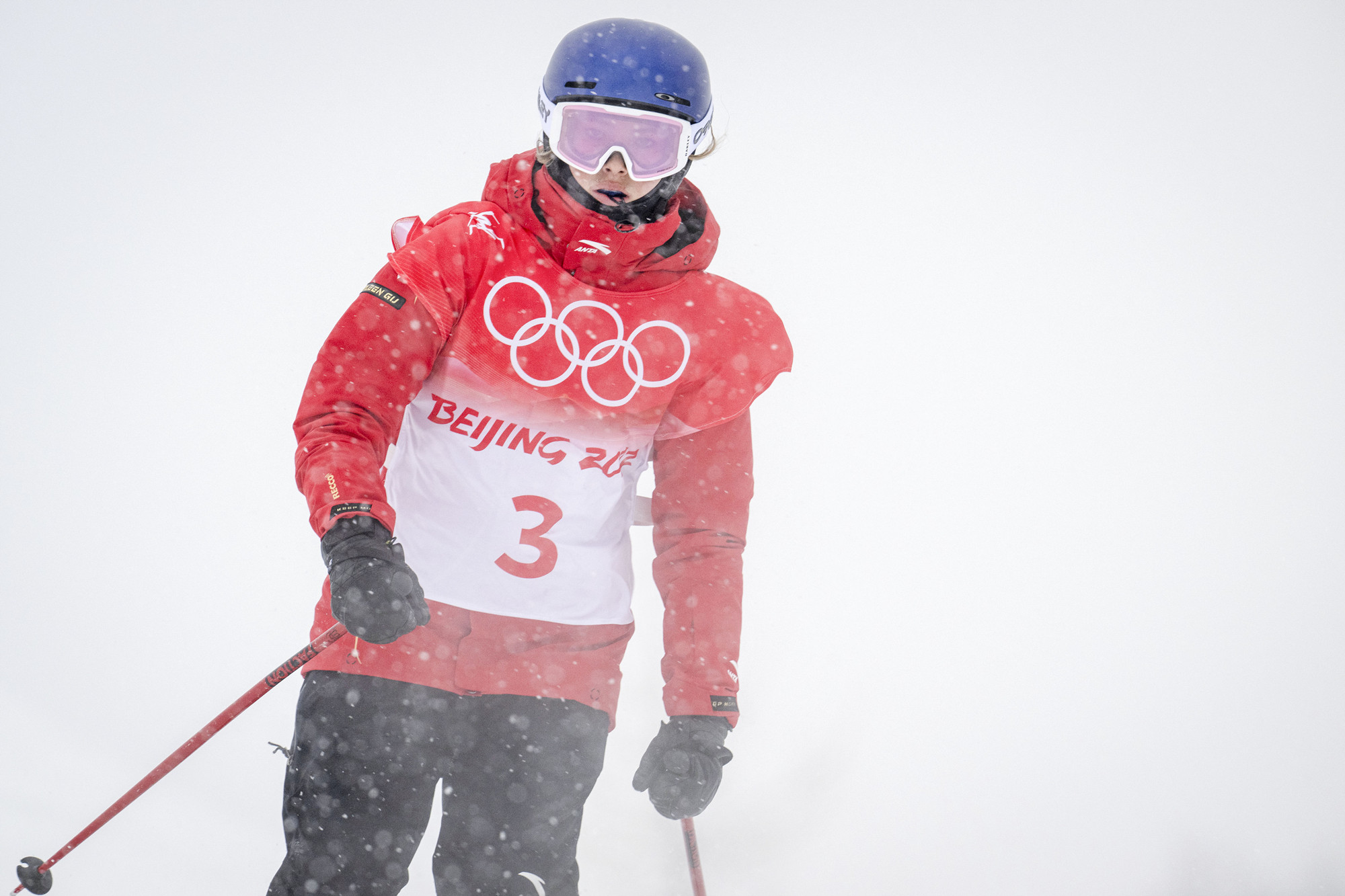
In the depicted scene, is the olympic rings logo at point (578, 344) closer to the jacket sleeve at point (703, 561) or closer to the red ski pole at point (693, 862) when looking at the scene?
the jacket sleeve at point (703, 561)

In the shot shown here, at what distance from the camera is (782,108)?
12.9 meters

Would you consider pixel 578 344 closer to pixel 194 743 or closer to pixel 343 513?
pixel 343 513

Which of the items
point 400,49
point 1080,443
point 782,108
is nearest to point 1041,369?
point 1080,443

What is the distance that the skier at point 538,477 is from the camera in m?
1.89

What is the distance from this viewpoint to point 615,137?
210 centimetres

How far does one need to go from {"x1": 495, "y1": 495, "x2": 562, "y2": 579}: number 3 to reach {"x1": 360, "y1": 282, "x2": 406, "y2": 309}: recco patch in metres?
0.57

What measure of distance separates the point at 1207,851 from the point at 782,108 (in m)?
10.6

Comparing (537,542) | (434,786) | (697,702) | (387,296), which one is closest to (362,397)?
(387,296)

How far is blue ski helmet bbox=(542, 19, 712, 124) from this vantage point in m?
2.14

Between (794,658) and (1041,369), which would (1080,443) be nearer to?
(1041,369)

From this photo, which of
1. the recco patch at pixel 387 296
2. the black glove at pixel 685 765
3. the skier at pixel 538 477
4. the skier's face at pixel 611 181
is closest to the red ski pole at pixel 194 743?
the skier at pixel 538 477

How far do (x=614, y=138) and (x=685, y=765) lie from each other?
5.14ft

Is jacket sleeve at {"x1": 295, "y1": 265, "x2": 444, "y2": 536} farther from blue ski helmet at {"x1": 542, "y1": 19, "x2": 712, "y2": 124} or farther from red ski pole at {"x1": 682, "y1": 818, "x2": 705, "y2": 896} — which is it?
red ski pole at {"x1": 682, "y1": 818, "x2": 705, "y2": 896}

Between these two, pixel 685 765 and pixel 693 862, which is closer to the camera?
pixel 685 765
